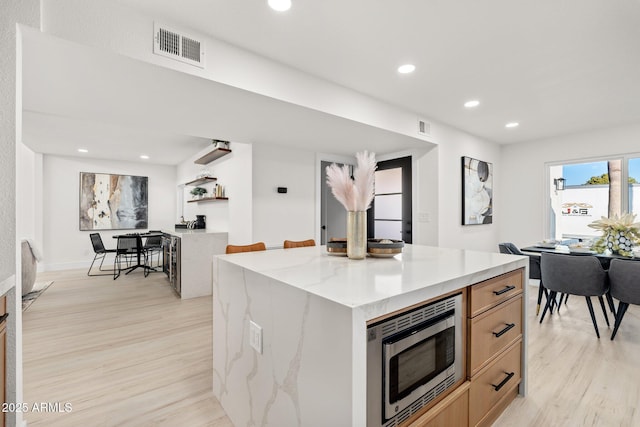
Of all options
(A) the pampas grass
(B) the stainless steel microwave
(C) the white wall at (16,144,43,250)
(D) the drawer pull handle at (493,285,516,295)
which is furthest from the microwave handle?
(C) the white wall at (16,144,43,250)

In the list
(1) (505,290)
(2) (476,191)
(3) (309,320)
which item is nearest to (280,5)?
(3) (309,320)

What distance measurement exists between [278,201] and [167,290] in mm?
2246

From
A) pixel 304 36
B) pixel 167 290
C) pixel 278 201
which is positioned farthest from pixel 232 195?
pixel 304 36

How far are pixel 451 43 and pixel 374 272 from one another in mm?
1960

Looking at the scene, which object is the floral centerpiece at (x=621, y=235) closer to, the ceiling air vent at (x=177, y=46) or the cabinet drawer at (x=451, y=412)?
the cabinet drawer at (x=451, y=412)

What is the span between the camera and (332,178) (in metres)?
1.77

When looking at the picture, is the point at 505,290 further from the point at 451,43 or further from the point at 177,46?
the point at 177,46

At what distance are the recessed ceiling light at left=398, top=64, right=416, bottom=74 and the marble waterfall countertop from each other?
66.4 inches

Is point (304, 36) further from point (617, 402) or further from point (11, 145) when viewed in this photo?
point (617, 402)

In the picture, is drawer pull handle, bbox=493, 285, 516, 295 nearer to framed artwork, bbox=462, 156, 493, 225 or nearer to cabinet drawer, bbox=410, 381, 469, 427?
cabinet drawer, bbox=410, 381, 469, 427

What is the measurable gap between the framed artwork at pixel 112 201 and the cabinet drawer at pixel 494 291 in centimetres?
781

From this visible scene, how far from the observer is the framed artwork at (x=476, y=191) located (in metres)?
4.62

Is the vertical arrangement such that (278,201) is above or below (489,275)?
above

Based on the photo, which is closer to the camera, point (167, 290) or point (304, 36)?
point (304, 36)
